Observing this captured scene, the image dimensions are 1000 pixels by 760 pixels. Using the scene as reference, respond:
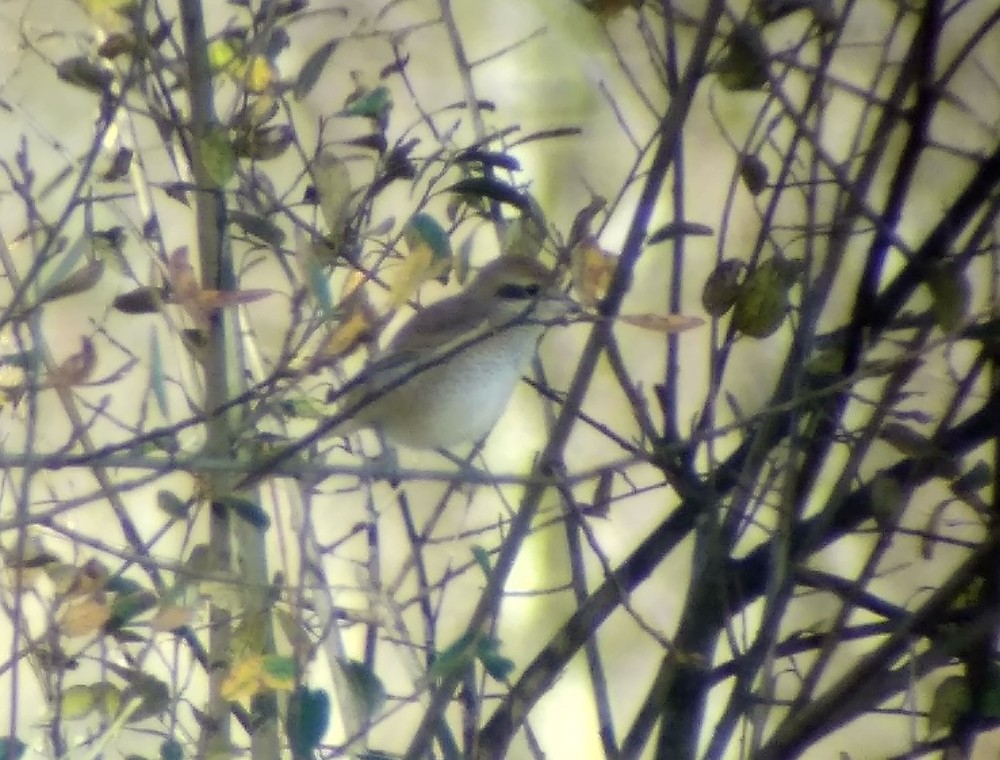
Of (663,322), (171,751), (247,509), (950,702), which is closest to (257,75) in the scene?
(247,509)

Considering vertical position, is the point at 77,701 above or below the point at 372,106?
below

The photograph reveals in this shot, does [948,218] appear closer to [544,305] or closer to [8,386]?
[544,305]

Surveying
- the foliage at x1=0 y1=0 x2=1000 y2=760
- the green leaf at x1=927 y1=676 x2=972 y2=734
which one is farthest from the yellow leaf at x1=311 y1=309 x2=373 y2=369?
the green leaf at x1=927 y1=676 x2=972 y2=734

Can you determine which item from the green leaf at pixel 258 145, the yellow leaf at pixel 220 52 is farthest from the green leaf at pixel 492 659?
the yellow leaf at pixel 220 52

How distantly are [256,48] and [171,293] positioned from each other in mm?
248

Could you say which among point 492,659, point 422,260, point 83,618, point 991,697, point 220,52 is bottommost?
point 991,697

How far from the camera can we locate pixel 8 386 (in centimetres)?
105

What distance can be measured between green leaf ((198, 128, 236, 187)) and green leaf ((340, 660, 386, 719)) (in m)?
0.41

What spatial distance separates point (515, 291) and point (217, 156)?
0.32 meters

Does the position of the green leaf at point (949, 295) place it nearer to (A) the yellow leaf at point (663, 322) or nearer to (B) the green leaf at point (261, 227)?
(A) the yellow leaf at point (663, 322)

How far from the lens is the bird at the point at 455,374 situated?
115 cm

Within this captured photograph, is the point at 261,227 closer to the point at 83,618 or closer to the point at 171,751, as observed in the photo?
the point at 83,618

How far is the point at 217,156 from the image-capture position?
3.06 ft

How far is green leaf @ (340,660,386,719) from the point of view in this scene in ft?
3.00
